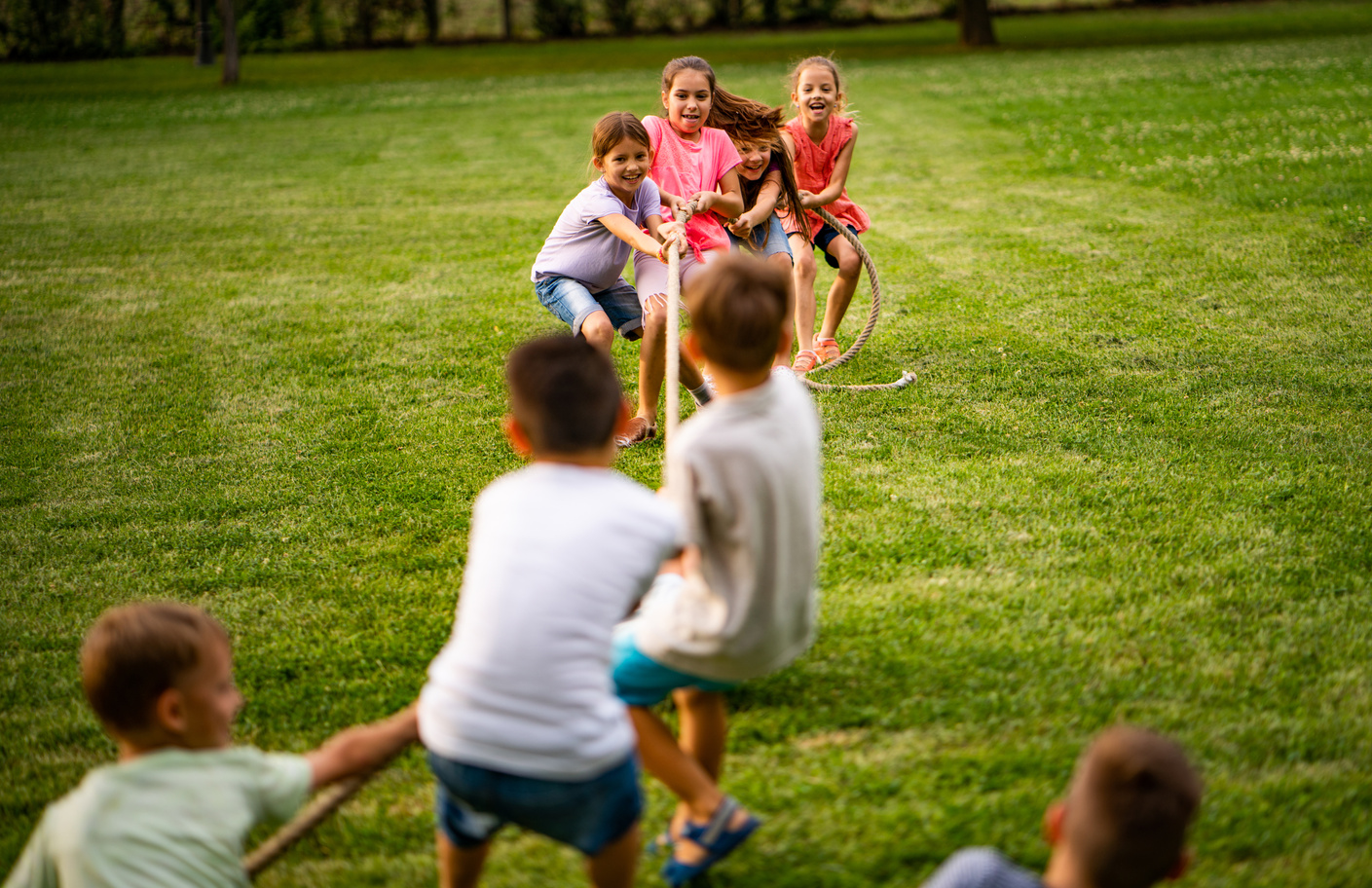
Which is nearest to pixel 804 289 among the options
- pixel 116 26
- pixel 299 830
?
pixel 299 830

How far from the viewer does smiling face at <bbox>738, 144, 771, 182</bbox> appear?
19.3 ft

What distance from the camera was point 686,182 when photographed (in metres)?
5.54

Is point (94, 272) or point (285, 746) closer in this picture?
point (285, 746)

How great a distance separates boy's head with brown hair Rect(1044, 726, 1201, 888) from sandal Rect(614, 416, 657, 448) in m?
3.69

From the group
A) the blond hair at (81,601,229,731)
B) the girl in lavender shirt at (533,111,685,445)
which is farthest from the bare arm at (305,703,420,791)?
the girl in lavender shirt at (533,111,685,445)

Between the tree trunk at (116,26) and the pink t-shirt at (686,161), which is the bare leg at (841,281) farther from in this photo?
the tree trunk at (116,26)

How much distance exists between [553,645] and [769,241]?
4291 millimetres

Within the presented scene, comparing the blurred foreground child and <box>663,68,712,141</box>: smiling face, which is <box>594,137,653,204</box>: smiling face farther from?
the blurred foreground child

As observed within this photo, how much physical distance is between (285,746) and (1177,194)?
9.74 meters

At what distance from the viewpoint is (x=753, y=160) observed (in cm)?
589

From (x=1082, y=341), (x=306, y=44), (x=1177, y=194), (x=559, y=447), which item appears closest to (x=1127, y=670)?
(x=559, y=447)

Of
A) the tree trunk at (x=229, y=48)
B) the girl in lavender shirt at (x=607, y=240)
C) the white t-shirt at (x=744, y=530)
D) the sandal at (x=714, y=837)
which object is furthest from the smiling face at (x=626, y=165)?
the tree trunk at (x=229, y=48)

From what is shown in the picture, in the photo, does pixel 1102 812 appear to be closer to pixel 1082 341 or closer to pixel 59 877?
pixel 59 877

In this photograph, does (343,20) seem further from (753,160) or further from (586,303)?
(586,303)
